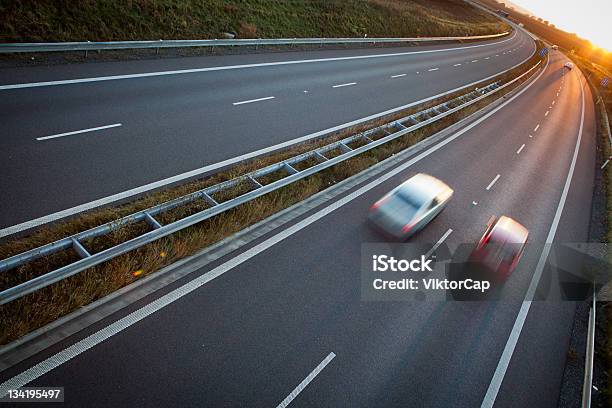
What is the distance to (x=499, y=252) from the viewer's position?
9.62m

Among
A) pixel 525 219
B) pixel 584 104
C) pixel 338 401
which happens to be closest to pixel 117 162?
pixel 338 401

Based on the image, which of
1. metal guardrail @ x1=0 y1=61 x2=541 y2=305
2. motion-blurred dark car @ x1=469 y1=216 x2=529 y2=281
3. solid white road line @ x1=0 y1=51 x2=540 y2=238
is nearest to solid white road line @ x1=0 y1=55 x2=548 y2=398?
metal guardrail @ x1=0 y1=61 x2=541 y2=305

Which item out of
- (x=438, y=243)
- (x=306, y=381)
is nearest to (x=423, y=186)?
(x=438, y=243)

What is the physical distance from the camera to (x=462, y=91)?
2519cm

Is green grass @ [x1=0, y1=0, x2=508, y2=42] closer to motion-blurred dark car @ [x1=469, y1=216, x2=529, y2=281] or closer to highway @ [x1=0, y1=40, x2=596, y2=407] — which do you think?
highway @ [x1=0, y1=40, x2=596, y2=407]

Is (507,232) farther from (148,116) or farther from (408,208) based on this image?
(148,116)

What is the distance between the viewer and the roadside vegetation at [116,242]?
5.92 m

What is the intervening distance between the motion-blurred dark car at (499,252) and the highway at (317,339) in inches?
35.5

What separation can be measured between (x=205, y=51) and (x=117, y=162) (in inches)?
417

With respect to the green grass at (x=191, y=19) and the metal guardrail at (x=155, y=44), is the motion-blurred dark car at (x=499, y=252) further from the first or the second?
the green grass at (x=191, y=19)

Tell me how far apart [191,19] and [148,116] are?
10264mm

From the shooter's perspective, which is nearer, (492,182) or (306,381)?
(306,381)

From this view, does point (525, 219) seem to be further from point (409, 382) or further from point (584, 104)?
point (584, 104)

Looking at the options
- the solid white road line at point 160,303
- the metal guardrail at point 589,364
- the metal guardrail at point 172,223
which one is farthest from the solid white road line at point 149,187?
the metal guardrail at point 589,364
